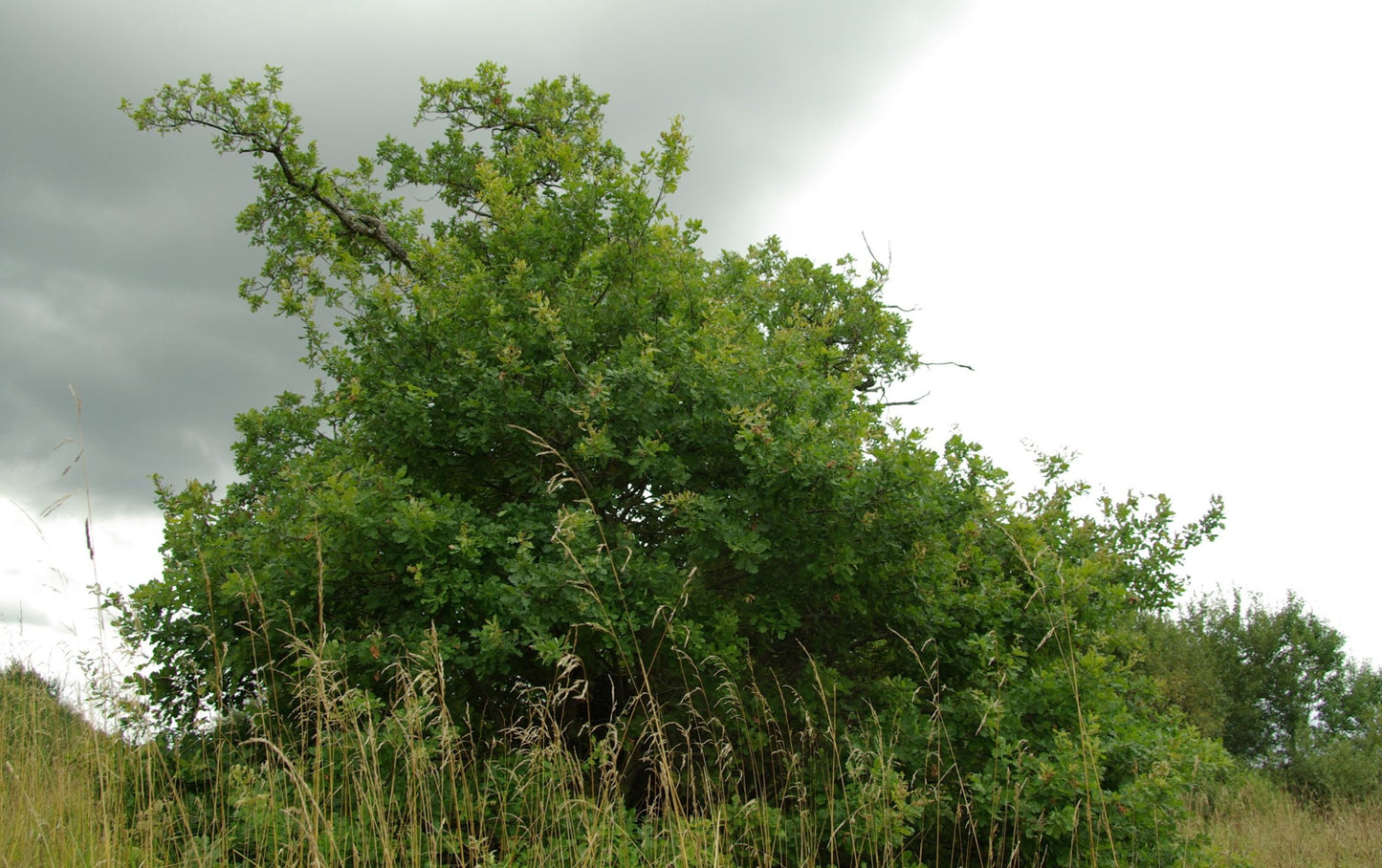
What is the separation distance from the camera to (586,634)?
6375 mm

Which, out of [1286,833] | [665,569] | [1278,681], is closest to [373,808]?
[665,569]

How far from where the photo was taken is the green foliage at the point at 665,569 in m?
5.84

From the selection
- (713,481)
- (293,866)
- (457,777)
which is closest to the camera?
(293,866)

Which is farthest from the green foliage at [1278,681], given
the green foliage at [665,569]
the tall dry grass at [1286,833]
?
the green foliage at [665,569]

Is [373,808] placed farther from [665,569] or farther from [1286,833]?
[1286,833]

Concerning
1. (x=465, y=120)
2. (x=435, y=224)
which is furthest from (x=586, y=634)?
(x=465, y=120)

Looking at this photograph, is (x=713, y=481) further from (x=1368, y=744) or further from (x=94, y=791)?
(x=1368, y=744)

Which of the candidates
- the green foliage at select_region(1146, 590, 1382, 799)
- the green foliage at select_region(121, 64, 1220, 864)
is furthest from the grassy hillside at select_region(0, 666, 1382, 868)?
the green foliage at select_region(1146, 590, 1382, 799)

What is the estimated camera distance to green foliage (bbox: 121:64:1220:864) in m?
5.84

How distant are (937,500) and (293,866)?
478 centimetres

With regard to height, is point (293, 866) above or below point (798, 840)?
above

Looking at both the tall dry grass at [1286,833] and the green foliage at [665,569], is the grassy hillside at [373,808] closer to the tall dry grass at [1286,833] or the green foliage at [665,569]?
the green foliage at [665,569]

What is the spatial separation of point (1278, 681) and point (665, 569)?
3095 cm

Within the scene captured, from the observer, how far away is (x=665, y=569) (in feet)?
20.4
